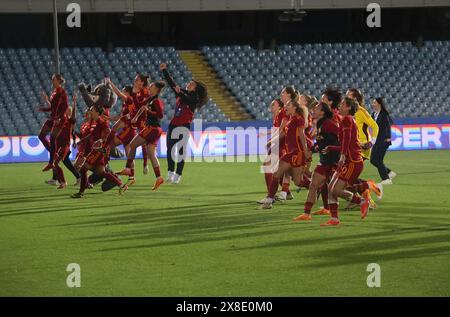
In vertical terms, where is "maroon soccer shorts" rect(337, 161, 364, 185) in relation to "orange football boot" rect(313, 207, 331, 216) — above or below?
above

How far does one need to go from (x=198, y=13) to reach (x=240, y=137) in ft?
35.4

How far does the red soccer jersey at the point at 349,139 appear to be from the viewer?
42.9 ft

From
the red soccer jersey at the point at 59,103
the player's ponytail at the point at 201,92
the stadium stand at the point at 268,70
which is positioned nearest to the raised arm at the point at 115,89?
the red soccer jersey at the point at 59,103

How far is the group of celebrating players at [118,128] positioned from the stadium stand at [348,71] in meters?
15.9

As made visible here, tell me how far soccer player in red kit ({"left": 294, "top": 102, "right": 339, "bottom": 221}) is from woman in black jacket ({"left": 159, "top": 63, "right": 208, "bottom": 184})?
21.7 feet

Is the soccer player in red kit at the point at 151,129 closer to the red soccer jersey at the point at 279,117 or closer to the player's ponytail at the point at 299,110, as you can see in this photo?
the red soccer jersey at the point at 279,117

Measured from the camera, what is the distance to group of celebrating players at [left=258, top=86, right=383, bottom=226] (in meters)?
13.4

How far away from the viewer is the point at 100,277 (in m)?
9.59

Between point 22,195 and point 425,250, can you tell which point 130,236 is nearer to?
point 425,250

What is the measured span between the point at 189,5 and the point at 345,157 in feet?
79.2

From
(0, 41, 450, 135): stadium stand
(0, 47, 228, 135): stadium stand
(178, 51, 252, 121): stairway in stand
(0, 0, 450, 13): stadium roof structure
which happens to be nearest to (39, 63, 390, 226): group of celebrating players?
(0, 47, 228, 135): stadium stand

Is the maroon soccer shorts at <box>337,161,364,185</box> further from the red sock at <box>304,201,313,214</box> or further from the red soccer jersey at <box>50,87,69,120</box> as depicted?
the red soccer jersey at <box>50,87,69,120</box>

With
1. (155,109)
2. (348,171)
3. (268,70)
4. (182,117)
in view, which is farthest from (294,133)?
(268,70)

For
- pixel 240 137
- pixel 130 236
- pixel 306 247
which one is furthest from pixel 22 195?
pixel 240 137
